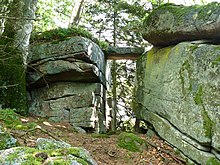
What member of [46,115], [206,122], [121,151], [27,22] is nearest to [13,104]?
[46,115]

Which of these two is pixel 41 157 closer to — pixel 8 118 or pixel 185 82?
pixel 8 118

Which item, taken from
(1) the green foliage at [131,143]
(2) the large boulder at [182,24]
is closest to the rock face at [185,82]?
(2) the large boulder at [182,24]

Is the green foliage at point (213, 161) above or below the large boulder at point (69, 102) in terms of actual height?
below

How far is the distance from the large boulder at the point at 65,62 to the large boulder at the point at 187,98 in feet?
8.13

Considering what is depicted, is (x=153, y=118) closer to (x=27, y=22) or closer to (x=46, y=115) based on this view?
(x=46, y=115)

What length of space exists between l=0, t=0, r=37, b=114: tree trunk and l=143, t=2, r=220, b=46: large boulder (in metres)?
4.16

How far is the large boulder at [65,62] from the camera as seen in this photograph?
10.0 metres

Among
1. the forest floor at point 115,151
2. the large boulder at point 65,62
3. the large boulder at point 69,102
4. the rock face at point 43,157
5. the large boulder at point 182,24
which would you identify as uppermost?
the large boulder at point 182,24

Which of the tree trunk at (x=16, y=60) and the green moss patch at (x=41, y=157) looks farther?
the tree trunk at (x=16, y=60)

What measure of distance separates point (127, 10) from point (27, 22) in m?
5.92

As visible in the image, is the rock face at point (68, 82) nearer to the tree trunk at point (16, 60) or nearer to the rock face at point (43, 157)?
the tree trunk at point (16, 60)

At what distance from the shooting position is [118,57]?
11812 millimetres

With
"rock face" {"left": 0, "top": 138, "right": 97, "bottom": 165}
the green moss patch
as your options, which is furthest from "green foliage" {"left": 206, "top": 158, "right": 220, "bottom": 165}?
the green moss patch

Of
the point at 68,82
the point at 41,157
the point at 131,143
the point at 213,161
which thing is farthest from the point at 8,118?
the point at 213,161
